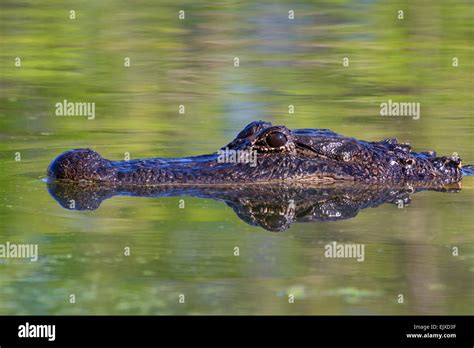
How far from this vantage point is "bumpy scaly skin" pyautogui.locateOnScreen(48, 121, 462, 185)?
1070cm

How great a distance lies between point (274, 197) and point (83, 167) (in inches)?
66.6

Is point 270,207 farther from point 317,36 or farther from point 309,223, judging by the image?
point 317,36

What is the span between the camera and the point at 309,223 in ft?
31.8

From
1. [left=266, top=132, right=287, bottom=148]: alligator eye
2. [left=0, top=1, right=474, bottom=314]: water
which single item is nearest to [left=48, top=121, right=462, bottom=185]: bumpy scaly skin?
[left=266, top=132, right=287, bottom=148]: alligator eye

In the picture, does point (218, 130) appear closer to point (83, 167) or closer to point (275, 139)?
point (275, 139)

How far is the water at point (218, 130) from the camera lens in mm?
7926

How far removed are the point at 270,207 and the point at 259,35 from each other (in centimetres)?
1220

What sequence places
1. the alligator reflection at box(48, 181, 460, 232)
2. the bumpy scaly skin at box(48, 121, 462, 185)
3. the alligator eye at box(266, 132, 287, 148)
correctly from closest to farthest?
the alligator reflection at box(48, 181, 460, 232), the bumpy scaly skin at box(48, 121, 462, 185), the alligator eye at box(266, 132, 287, 148)

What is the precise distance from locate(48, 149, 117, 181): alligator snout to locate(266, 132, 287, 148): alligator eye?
1.41 metres

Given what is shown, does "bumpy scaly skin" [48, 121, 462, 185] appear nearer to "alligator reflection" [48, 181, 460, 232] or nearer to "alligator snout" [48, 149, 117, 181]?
"alligator snout" [48, 149, 117, 181]

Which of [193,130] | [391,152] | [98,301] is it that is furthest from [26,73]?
[98,301]

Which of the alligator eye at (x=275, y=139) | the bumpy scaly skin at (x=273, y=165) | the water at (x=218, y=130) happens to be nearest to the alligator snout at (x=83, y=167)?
the bumpy scaly skin at (x=273, y=165)

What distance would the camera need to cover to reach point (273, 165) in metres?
11.0

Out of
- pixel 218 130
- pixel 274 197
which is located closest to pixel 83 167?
pixel 274 197
